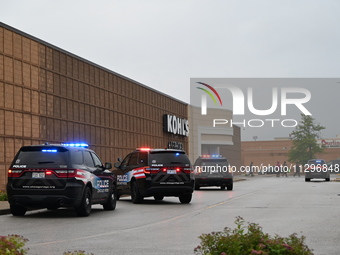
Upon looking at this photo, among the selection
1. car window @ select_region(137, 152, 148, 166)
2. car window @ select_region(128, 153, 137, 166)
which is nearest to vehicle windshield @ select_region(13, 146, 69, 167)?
car window @ select_region(137, 152, 148, 166)

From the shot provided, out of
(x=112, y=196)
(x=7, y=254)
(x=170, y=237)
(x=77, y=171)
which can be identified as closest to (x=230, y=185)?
(x=112, y=196)

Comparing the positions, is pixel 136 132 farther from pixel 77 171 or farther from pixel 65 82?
pixel 77 171

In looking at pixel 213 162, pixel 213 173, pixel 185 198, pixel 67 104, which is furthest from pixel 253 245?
pixel 67 104

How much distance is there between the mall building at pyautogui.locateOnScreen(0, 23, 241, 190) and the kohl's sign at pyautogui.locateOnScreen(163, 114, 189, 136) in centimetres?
14

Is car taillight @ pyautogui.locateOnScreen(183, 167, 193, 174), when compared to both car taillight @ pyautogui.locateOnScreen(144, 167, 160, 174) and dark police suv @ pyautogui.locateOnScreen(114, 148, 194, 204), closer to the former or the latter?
dark police suv @ pyautogui.locateOnScreen(114, 148, 194, 204)

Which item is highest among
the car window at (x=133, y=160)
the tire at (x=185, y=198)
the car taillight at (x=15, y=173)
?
the car window at (x=133, y=160)

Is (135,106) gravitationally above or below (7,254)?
above

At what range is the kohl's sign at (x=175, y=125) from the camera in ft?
229

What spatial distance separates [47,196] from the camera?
1814 cm

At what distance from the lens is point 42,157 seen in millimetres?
18484

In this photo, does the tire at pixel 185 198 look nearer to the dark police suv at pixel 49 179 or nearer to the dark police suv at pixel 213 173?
the dark police suv at pixel 49 179

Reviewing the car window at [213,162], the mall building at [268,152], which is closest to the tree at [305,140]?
the mall building at [268,152]

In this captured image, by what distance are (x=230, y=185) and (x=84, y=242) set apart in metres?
26.5

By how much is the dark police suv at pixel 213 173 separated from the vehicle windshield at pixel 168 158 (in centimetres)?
1356
